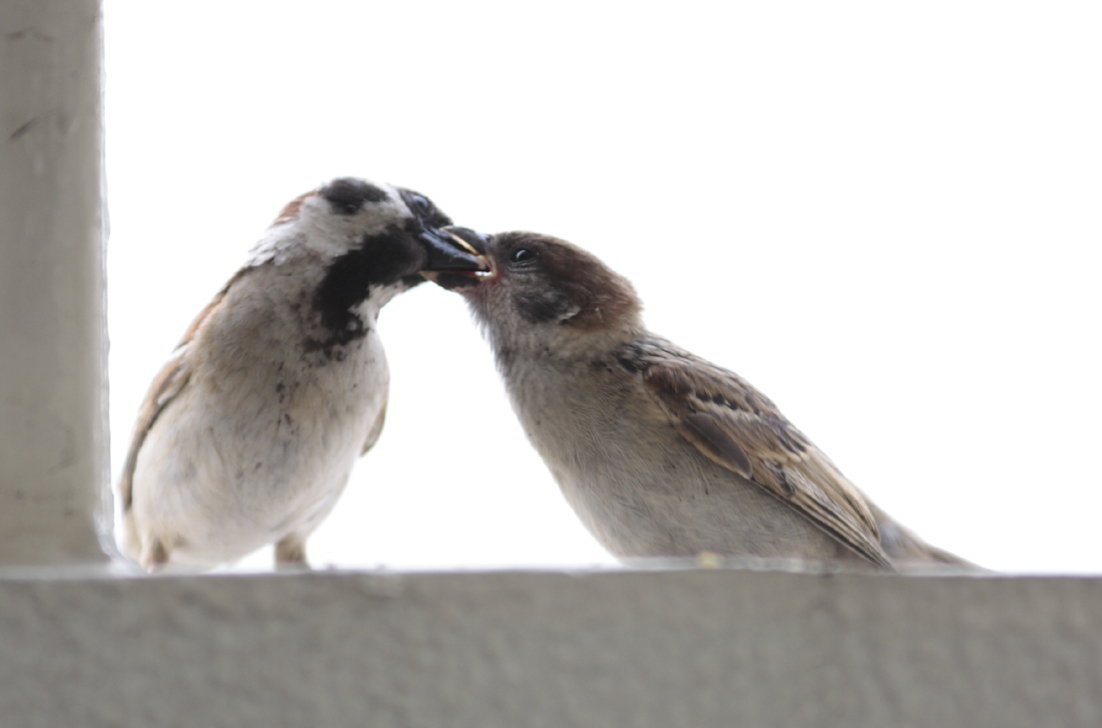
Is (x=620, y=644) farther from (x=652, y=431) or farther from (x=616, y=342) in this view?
(x=616, y=342)

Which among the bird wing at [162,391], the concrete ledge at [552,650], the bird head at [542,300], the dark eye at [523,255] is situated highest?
the dark eye at [523,255]

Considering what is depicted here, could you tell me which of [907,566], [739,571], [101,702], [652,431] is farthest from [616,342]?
[101,702]

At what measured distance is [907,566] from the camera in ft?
3.29

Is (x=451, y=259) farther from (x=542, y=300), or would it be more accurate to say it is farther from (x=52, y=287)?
(x=52, y=287)

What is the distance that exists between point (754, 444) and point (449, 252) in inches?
14.5

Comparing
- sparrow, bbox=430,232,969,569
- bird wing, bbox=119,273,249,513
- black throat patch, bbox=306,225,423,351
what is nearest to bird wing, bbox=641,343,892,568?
sparrow, bbox=430,232,969,569

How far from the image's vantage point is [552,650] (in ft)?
1.57

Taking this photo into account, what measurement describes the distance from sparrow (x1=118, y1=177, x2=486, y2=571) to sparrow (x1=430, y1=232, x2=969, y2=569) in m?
0.09

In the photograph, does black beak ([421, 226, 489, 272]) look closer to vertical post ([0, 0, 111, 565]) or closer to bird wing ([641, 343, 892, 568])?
bird wing ([641, 343, 892, 568])

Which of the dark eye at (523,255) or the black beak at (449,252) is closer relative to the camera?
the black beak at (449,252)

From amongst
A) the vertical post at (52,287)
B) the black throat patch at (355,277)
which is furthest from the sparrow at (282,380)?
the vertical post at (52,287)

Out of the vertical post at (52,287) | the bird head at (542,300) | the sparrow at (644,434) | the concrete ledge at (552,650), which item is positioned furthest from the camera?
the bird head at (542,300)

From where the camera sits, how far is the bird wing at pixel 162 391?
930 millimetres

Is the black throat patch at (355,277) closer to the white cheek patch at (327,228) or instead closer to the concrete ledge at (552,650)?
the white cheek patch at (327,228)
